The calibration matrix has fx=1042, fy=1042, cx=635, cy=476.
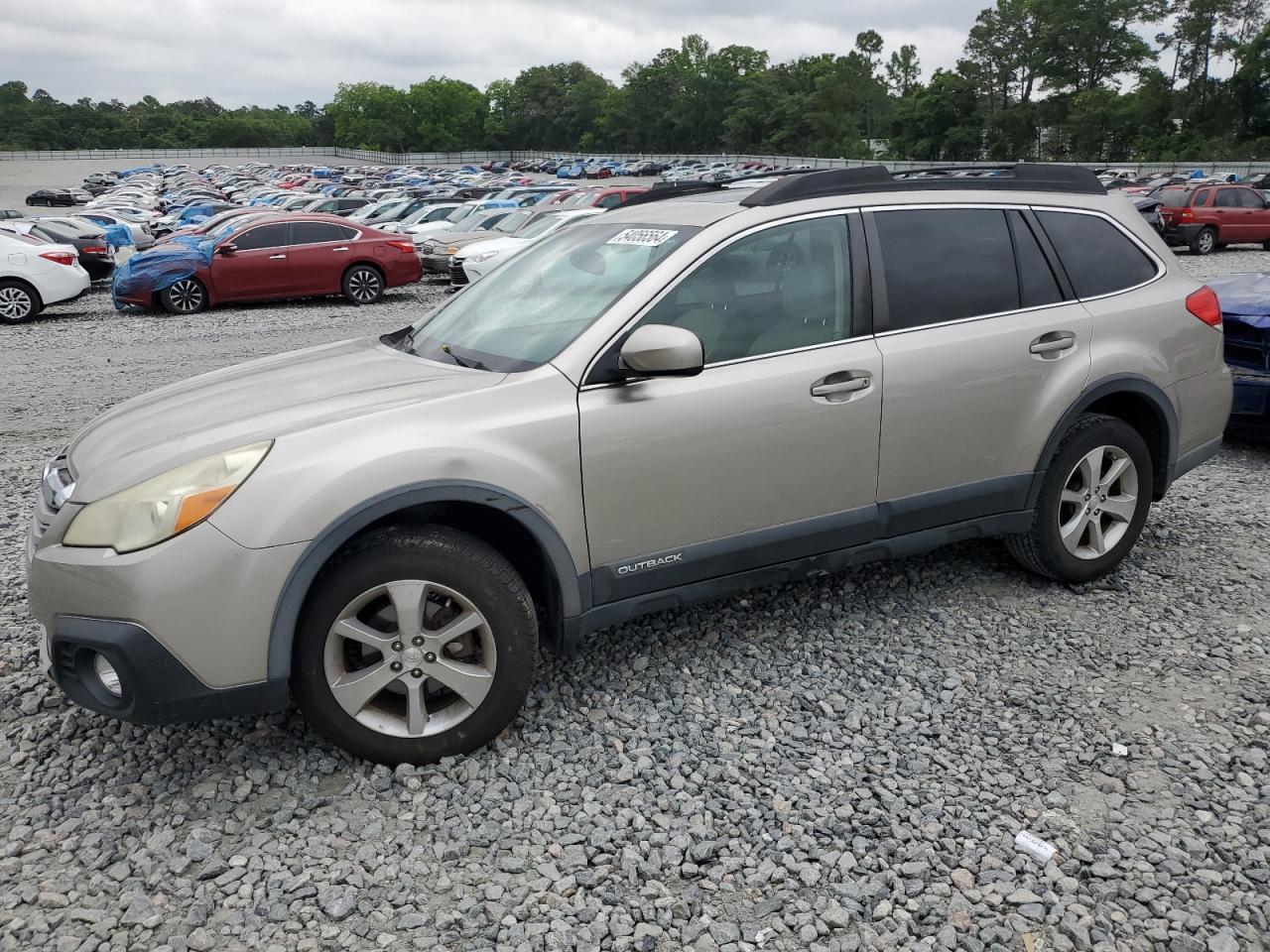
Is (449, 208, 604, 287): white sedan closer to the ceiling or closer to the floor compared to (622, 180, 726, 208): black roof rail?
closer to the floor

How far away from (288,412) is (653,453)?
46.1 inches

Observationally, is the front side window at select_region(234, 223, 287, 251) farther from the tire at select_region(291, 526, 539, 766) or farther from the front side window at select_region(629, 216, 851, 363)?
the tire at select_region(291, 526, 539, 766)

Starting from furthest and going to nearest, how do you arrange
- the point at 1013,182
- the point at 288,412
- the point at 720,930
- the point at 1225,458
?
the point at 1225,458 < the point at 1013,182 < the point at 288,412 < the point at 720,930

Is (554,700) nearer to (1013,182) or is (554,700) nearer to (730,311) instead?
(730,311)

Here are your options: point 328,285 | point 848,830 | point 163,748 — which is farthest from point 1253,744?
point 328,285

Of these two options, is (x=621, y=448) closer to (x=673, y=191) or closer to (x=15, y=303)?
(x=673, y=191)

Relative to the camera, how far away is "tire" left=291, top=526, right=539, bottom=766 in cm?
307

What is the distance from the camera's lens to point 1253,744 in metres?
3.43

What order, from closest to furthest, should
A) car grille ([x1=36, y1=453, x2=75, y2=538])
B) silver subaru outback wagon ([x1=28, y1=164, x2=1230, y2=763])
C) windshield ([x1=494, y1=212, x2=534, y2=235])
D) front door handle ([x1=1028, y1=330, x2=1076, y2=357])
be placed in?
silver subaru outback wagon ([x1=28, y1=164, x2=1230, y2=763])
car grille ([x1=36, y1=453, x2=75, y2=538])
front door handle ([x1=1028, y1=330, x2=1076, y2=357])
windshield ([x1=494, y1=212, x2=534, y2=235])

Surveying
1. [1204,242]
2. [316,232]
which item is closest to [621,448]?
[316,232]

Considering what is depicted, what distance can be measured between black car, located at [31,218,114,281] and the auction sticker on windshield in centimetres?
1787

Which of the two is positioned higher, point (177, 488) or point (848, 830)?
point (177, 488)

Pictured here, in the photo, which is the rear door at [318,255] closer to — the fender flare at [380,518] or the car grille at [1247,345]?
the car grille at [1247,345]

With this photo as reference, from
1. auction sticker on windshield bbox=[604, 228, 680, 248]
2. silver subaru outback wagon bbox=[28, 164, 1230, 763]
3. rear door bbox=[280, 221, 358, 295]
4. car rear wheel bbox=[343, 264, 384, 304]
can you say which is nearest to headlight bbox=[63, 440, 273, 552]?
silver subaru outback wagon bbox=[28, 164, 1230, 763]
